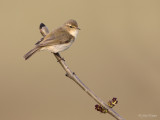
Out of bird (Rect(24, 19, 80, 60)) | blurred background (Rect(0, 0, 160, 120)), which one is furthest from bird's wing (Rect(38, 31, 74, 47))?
blurred background (Rect(0, 0, 160, 120))

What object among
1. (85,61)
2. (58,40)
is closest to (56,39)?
(58,40)

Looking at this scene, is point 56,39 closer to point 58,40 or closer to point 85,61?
point 58,40

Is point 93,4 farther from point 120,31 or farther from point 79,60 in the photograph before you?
point 79,60

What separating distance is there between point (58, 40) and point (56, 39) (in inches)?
1.9

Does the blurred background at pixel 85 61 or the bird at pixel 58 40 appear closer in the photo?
the bird at pixel 58 40

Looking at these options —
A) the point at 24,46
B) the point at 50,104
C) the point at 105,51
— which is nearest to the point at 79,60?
the point at 105,51

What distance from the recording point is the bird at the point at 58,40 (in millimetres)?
6046

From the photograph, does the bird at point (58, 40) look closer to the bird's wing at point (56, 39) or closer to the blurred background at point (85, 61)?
the bird's wing at point (56, 39)

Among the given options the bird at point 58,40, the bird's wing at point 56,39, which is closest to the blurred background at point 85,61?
the bird at point 58,40

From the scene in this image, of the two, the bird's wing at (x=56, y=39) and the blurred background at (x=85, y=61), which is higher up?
the blurred background at (x=85, y=61)

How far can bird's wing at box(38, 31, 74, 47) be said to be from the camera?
6.13 meters

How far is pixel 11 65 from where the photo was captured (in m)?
13.5

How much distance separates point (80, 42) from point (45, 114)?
4.99 metres

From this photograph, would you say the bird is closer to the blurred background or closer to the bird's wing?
the bird's wing
